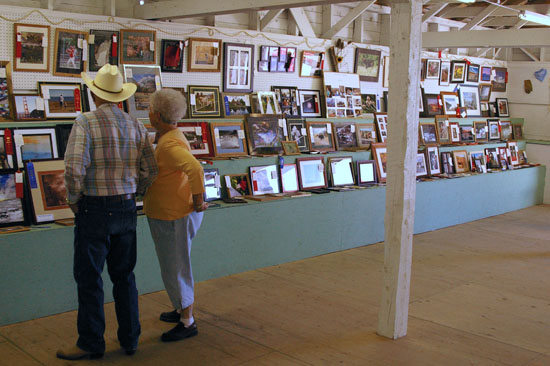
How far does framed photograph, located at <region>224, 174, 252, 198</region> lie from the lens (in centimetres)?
595

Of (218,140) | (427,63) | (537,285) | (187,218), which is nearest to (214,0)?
(218,140)

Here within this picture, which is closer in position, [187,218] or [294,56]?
[187,218]

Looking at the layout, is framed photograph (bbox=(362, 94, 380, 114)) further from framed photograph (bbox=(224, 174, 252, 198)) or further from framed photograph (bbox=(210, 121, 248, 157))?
framed photograph (bbox=(224, 174, 252, 198))

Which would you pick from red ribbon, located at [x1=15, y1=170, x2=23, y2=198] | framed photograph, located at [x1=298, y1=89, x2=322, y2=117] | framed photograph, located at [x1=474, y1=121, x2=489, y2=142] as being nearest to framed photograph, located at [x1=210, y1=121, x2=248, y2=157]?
framed photograph, located at [x1=298, y1=89, x2=322, y2=117]

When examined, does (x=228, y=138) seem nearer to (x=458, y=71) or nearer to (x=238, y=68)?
(x=238, y=68)

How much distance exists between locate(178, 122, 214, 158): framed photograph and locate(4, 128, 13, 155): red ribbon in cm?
168

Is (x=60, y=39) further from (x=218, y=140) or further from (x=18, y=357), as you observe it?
(x=18, y=357)

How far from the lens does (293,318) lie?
14.7 ft

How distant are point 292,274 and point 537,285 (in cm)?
230

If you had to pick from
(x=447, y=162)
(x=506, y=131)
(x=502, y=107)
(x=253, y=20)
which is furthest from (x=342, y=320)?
(x=502, y=107)

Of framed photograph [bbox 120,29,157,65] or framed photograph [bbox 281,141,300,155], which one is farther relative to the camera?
framed photograph [bbox 281,141,300,155]

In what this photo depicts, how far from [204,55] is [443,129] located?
4508 millimetres

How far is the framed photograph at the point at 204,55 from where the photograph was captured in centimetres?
608

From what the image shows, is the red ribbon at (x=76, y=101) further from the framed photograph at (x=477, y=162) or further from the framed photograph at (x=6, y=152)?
the framed photograph at (x=477, y=162)
